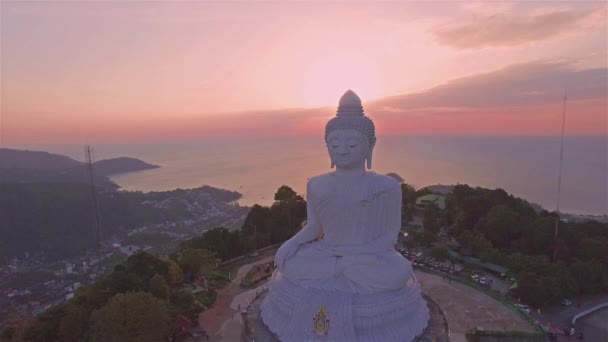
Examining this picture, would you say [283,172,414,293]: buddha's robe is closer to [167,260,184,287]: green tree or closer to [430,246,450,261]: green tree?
[167,260,184,287]: green tree

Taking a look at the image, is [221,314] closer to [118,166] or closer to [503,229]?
[503,229]

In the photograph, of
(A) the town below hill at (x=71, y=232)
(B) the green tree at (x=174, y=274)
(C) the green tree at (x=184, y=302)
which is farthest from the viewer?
(A) the town below hill at (x=71, y=232)

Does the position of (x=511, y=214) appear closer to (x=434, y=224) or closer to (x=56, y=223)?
(x=434, y=224)

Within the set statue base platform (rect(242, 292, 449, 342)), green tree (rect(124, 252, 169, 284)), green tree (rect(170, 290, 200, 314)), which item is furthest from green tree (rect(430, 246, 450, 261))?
green tree (rect(124, 252, 169, 284))

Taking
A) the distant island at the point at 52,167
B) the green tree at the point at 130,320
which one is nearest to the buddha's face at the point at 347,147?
the green tree at the point at 130,320

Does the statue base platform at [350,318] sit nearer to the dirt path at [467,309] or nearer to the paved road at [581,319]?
the dirt path at [467,309]

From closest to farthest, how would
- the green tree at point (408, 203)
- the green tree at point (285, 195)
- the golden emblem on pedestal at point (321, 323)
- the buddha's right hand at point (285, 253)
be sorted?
the golden emblem on pedestal at point (321, 323)
the buddha's right hand at point (285, 253)
the green tree at point (408, 203)
the green tree at point (285, 195)
